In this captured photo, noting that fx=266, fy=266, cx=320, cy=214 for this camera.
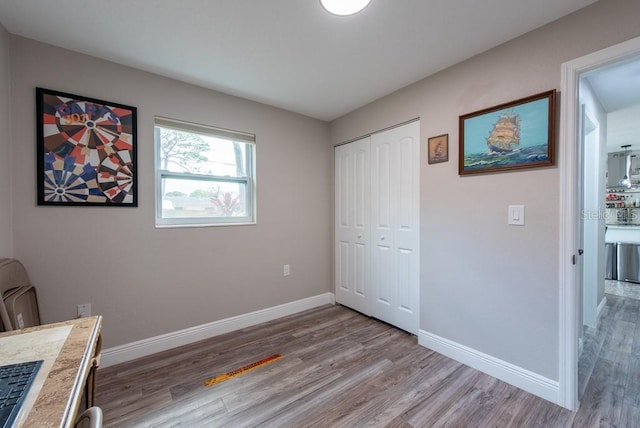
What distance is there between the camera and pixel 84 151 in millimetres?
1970

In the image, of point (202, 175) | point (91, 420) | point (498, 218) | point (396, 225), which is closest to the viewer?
point (91, 420)

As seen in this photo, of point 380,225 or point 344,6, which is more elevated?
point 344,6

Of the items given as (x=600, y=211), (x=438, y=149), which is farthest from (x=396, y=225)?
(x=600, y=211)

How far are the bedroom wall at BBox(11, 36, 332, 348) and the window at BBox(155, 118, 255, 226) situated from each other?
0.30 ft

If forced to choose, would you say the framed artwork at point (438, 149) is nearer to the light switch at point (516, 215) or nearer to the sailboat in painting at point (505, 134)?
the sailboat in painting at point (505, 134)

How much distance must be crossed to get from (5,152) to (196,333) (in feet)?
6.23

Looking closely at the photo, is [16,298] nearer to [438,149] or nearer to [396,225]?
[396,225]

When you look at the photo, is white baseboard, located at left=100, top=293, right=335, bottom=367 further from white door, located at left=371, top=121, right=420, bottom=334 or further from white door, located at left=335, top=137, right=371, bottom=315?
white door, located at left=371, top=121, right=420, bottom=334

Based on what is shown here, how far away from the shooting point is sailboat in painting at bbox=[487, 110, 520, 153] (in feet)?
5.91

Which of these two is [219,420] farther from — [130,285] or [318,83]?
[318,83]

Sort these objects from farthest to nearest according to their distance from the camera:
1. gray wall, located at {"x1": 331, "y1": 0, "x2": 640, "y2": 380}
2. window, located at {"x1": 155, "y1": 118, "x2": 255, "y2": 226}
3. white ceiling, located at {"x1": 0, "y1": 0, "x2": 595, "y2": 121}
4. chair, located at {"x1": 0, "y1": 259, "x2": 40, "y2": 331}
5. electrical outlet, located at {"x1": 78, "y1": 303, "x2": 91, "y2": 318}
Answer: window, located at {"x1": 155, "y1": 118, "x2": 255, "y2": 226}, electrical outlet, located at {"x1": 78, "y1": 303, "x2": 91, "y2": 318}, gray wall, located at {"x1": 331, "y1": 0, "x2": 640, "y2": 380}, white ceiling, located at {"x1": 0, "y1": 0, "x2": 595, "y2": 121}, chair, located at {"x1": 0, "y1": 259, "x2": 40, "y2": 331}

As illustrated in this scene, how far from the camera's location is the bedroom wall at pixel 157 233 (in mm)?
1841

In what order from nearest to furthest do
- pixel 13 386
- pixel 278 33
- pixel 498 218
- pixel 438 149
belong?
pixel 13 386 → pixel 278 33 → pixel 498 218 → pixel 438 149

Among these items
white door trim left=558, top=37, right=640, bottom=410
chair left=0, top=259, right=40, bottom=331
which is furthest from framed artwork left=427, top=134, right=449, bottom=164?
chair left=0, top=259, right=40, bottom=331
